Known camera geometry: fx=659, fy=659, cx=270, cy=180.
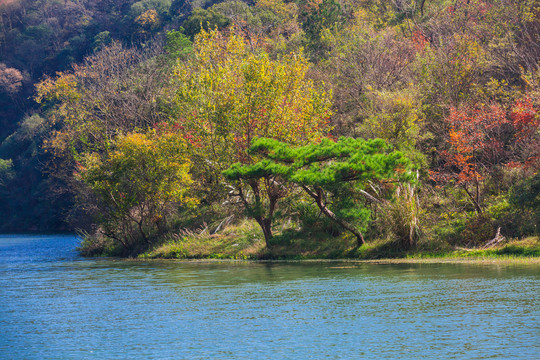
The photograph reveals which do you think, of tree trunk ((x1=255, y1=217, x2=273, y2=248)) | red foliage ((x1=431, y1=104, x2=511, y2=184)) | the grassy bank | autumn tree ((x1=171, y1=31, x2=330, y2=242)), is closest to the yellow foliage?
autumn tree ((x1=171, y1=31, x2=330, y2=242))

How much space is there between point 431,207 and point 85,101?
4279 centimetres

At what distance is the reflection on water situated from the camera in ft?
51.5

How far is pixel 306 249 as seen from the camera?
3906 centimetres

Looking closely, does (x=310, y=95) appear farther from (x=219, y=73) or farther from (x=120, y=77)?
(x=120, y=77)

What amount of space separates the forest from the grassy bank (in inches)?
5.8

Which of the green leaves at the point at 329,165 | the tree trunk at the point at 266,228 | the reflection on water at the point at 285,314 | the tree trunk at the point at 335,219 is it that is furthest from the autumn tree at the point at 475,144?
the tree trunk at the point at 266,228

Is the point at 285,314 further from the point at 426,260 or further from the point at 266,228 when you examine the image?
the point at 266,228

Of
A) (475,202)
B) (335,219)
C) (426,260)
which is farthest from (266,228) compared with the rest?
(475,202)

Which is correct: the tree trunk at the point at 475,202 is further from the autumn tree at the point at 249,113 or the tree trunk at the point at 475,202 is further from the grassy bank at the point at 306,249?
the autumn tree at the point at 249,113

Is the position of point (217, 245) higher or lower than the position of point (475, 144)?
lower

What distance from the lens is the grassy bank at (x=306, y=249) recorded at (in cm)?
3250

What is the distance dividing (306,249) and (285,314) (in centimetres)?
1893

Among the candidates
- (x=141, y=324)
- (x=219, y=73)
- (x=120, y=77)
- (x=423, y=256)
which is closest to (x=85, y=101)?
(x=120, y=77)

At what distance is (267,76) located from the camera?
1574 inches
